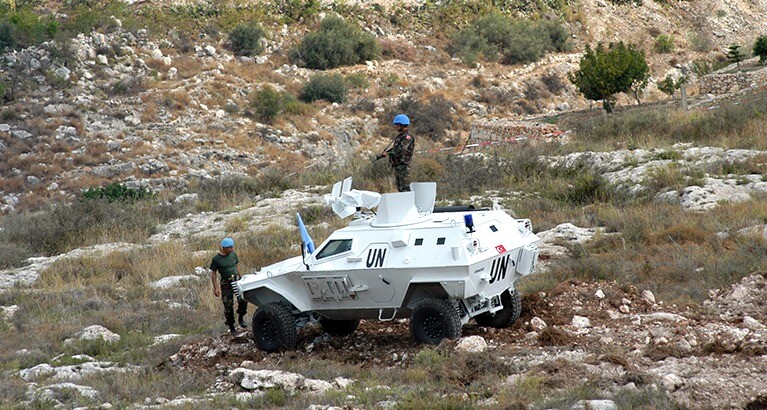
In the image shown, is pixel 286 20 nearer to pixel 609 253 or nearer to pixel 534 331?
pixel 609 253

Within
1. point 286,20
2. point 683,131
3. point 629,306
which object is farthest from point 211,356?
point 286,20

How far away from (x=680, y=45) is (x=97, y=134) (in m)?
A: 35.9

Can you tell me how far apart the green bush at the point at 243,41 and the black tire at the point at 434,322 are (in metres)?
37.8

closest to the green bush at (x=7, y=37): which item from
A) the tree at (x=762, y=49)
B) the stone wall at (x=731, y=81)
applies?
the stone wall at (x=731, y=81)

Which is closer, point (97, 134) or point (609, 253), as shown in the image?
point (609, 253)

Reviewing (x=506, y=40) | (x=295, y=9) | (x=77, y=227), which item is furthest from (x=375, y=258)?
(x=506, y=40)

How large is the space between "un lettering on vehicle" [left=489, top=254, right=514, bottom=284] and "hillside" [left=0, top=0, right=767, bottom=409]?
2.75ft

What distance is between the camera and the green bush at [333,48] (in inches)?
2032

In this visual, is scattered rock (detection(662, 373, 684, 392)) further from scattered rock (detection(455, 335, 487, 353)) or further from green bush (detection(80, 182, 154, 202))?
green bush (detection(80, 182, 154, 202))

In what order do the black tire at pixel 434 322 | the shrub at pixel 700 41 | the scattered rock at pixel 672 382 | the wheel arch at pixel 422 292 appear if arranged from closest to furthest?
the scattered rock at pixel 672 382 < the black tire at pixel 434 322 < the wheel arch at pixel 422 292 < the shrub at pixel 700 41

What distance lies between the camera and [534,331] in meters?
14.3

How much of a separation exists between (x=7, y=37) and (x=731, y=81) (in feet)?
99.7

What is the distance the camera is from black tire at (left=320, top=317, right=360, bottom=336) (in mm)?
15570

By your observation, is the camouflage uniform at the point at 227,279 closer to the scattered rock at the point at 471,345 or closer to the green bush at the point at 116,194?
the scattered rock at the point at 471,345
